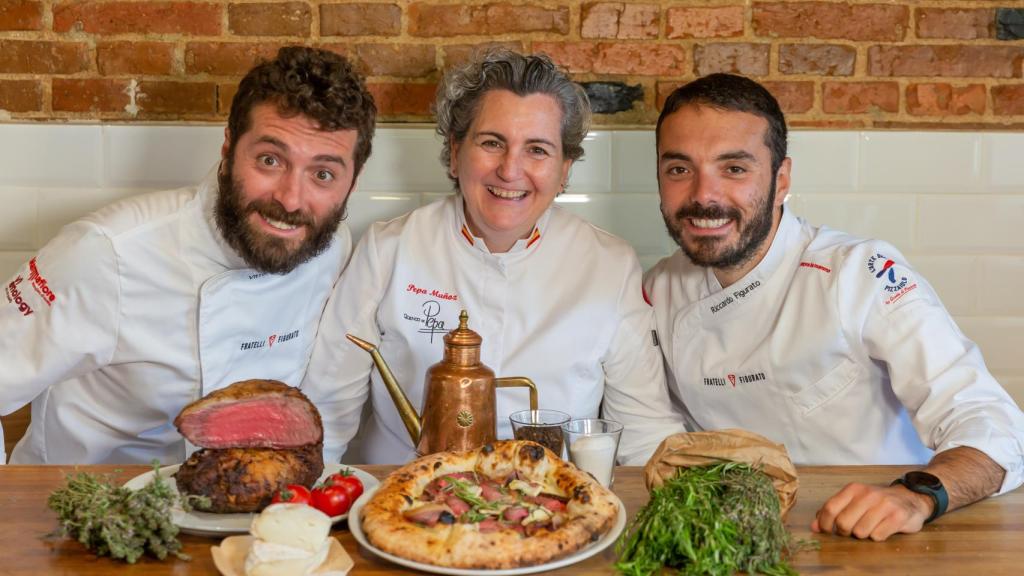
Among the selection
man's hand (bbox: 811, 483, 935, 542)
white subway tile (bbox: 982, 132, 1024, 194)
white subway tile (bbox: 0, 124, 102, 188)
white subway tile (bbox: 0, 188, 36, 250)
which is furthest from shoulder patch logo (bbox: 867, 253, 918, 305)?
white subway tile (bbox: 0, 188, 36, 250)

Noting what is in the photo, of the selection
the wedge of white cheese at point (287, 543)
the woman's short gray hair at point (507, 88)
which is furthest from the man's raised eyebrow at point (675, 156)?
the wedge of white cheese at point (287, 543)

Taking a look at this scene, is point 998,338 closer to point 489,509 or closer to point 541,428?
point 541,428

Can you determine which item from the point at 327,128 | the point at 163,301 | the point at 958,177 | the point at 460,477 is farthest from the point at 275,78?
the point at 958,177

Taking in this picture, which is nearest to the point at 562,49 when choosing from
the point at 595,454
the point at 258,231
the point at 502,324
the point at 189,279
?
the point at 502,324

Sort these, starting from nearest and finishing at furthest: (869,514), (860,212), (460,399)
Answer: (869,514) → (460,399) → (860,212)

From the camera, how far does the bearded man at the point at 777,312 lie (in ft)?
7.34

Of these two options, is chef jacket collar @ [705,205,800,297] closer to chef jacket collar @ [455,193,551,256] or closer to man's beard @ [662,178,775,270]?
man's beard @ [662,178,775,270]

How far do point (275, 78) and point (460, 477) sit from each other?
3.47ft

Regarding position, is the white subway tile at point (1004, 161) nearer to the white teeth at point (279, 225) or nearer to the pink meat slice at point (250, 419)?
the white teeth at point (279, 225)

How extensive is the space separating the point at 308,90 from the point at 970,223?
6.17 ft

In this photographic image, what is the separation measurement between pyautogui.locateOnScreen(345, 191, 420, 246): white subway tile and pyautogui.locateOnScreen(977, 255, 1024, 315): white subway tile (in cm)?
162

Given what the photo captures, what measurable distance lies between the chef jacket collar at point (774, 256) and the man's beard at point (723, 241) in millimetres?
29

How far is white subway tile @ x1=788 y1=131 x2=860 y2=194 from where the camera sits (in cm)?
284

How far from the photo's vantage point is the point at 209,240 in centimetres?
228
